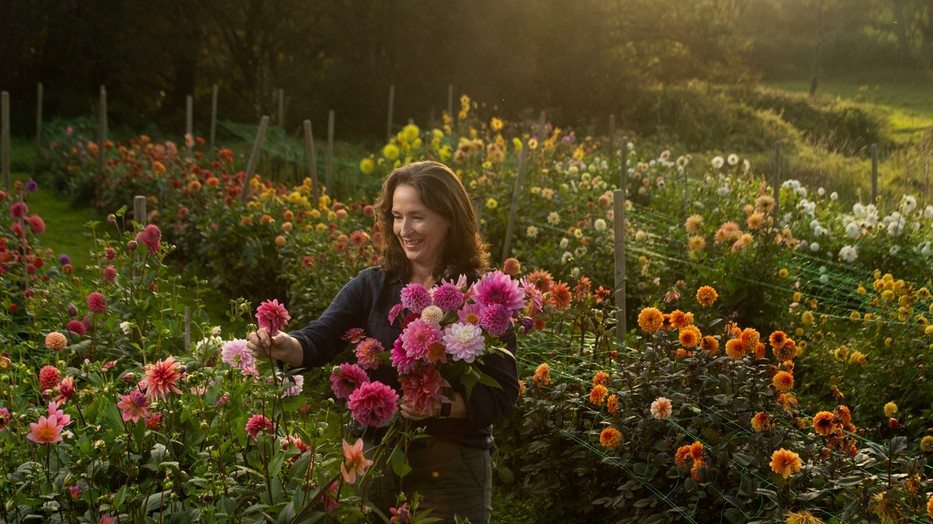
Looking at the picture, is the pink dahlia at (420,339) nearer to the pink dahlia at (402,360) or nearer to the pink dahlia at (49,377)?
the pink dahlia at (402,360)

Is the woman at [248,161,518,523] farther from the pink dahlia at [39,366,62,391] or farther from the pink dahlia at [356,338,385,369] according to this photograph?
the pink dahlia at [39,366,62,391]

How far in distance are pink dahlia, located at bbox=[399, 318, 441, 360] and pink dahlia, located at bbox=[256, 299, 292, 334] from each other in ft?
0.83

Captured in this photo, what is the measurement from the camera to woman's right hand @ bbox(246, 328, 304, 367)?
1.62 m

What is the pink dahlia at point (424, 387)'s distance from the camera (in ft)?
4.54

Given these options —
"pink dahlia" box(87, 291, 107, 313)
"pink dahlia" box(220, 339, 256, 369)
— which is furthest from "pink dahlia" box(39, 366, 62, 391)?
"pink dahlia" box(87, 291, 107, 313)

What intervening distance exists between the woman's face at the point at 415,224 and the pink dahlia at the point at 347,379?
1.94 ft

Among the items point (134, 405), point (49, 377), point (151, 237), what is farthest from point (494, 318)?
point (151, 237)

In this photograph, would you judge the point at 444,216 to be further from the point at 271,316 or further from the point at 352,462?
the point at 352,462

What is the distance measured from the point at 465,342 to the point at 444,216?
71 cm

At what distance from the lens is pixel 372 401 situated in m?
1.36

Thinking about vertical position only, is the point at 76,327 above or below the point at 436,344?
Answer: below

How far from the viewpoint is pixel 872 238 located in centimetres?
559

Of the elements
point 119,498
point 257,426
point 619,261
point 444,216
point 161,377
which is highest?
point 444,216

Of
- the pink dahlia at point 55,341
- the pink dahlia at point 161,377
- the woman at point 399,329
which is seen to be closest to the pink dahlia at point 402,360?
the woman at point 399,329
